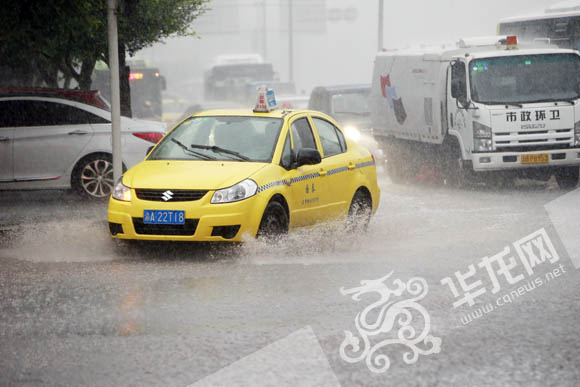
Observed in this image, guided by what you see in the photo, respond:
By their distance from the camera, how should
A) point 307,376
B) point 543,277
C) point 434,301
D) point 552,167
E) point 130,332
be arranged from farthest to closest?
point 552,167
point 543,277
point 434,301
point 130,332
point 307,376

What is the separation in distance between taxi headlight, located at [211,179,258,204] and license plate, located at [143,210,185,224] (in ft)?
1.09

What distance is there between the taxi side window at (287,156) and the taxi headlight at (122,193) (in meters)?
1.54

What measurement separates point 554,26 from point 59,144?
1196 cm

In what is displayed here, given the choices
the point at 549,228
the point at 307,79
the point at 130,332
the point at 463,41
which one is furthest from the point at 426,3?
the point at 130,332

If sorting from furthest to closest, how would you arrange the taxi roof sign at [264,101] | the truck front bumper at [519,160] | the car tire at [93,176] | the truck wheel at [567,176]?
the truck wheel at [567,176] → the truck front bumper at [519,160] → the car tire at [93,176] → the taxi roof sign at [264,101]

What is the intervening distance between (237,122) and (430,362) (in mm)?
5622

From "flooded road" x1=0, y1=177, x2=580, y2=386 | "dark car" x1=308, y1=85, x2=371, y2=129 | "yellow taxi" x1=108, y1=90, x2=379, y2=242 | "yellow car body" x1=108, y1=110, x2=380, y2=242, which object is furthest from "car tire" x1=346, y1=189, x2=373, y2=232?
"dark car" x1=308, y1=85, x2=371, y2=129

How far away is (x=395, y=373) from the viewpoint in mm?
6121

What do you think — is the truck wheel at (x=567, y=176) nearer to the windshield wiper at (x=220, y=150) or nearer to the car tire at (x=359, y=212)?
the car tire at (x=359, y=212)

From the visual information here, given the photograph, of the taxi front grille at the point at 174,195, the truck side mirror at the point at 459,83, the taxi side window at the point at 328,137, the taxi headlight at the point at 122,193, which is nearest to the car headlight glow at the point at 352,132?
the truck side mirror at the point at 459,83

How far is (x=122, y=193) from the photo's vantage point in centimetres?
1040

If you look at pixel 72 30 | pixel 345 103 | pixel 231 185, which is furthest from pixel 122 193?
pixel 345 103

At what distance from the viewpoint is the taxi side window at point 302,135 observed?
1136cm

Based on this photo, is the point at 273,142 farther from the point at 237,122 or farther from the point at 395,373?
the point at 395,373
